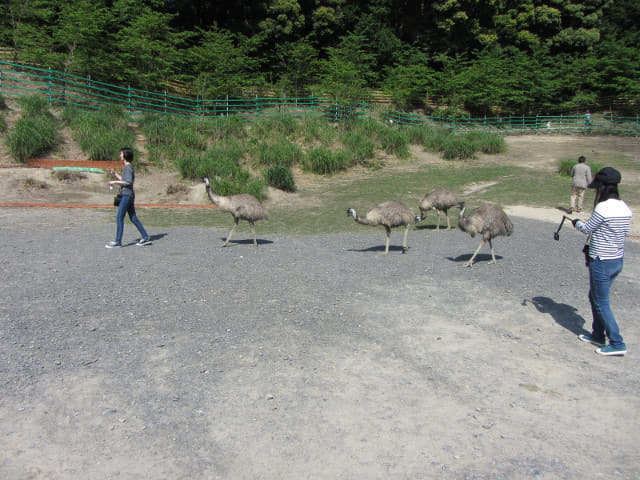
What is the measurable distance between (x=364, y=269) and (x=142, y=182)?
1280 cm

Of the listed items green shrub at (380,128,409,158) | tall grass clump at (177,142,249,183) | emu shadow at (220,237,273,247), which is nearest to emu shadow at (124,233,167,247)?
emu shadow at (220,237,273,247)

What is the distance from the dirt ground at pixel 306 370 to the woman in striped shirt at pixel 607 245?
40 centimetres

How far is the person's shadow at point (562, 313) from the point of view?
7020 mm

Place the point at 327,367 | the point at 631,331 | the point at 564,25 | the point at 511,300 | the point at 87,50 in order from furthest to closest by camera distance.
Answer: the point at 564,25
the point at 87,50
the point at 511,300
the point at 631,331
the point at 327,367

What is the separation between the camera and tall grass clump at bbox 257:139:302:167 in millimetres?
23078

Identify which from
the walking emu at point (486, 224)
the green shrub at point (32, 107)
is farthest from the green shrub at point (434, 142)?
the walking emu at point (486, 224)

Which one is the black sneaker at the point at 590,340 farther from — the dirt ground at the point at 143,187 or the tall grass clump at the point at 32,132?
the tall grass clump at the point at 32,132

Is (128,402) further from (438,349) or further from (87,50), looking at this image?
(87,50)

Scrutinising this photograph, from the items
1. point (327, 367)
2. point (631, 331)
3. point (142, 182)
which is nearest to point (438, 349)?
point (327, 367)

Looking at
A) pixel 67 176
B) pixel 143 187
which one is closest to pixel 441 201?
pixel 143 187

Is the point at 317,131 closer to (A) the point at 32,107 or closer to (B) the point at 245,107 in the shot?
(B) the point at 245,107

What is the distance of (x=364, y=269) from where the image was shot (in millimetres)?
9820

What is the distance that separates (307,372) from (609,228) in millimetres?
3714

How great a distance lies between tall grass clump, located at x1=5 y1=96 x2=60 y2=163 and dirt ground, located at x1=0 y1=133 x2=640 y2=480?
33.3 ft
